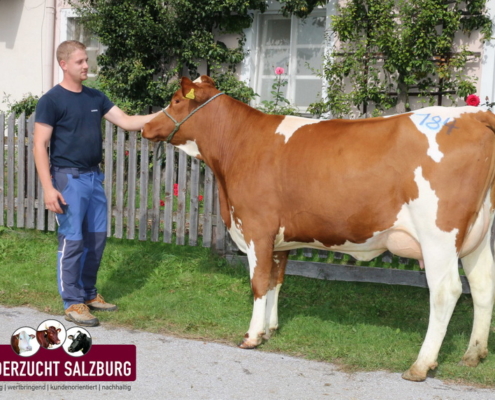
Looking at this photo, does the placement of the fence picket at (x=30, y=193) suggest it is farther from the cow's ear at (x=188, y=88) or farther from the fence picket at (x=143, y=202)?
the cow's ear at (x=188, y=88)

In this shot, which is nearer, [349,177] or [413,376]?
[413,376]

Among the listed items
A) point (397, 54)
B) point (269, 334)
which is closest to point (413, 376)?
point (269, 334)

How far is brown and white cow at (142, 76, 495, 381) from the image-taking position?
4309 millimetres

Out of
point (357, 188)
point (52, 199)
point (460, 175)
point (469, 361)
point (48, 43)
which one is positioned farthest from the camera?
point (48, 43)

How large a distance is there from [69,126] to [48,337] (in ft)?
5.85

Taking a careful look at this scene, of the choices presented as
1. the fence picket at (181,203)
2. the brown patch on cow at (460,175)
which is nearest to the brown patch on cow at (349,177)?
the brown patch on cow at (460,175)

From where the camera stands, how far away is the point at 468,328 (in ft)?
18.1

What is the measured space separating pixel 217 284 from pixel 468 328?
2.51m

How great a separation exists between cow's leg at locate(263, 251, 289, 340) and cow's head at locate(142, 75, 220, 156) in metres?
1.21

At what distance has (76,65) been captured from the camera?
5574 millimetres

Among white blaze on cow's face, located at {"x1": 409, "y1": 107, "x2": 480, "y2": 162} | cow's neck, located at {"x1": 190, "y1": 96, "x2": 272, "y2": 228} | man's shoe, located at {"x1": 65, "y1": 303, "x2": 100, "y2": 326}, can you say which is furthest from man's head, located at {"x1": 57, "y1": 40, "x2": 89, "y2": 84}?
white blaze on cow's face, located at {"x1": 409, "y1": 107, "x2": 480, "y2": 162}

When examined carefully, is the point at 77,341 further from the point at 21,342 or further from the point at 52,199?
the point at 52,199

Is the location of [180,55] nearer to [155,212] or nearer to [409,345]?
[155,212]

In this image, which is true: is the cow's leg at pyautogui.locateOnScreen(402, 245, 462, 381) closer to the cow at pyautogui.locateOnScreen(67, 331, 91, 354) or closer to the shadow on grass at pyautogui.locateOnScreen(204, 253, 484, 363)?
the shadow on grass at pyautogui.locateOnScreen(204, 253, 484, 363)
